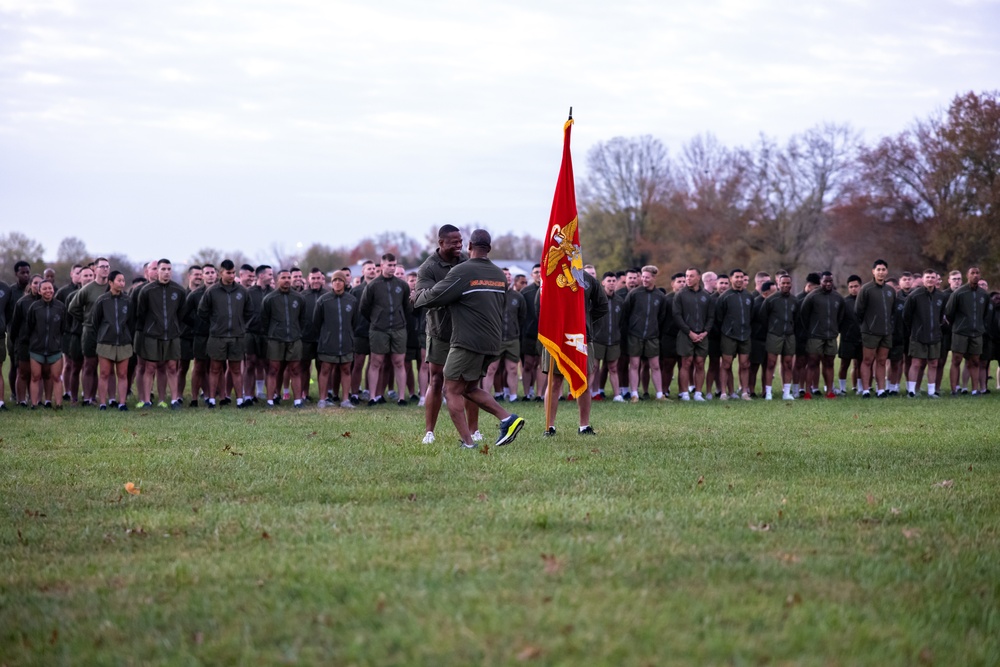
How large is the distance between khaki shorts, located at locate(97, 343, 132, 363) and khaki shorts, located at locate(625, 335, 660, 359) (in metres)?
9.01

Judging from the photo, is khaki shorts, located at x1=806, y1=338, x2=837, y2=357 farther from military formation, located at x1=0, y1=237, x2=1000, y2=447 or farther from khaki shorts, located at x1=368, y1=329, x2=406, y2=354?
khaki shorts, located at x1=368, y1=329, x2=406, y2=354

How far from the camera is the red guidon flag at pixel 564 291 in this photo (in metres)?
13.3

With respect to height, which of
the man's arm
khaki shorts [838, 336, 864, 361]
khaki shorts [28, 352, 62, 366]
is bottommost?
khaki shorts [28, 352, 62, 366]

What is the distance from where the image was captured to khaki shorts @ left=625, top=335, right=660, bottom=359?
20375mm

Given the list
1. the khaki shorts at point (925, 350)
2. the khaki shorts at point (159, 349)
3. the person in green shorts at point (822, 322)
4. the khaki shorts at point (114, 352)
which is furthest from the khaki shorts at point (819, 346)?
the khaki shorts at point (114, 352)

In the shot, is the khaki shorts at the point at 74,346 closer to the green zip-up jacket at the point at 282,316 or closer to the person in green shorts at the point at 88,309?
the person in green shorts at the point at 88,309

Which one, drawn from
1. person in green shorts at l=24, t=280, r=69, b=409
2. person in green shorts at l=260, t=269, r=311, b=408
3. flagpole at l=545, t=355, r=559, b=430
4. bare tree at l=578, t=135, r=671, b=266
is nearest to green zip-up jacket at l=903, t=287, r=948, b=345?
flagpole at l=545, t=355, r=559, b=430

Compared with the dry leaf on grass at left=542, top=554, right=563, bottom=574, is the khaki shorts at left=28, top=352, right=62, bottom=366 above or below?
above

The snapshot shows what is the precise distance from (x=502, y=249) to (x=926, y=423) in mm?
124975

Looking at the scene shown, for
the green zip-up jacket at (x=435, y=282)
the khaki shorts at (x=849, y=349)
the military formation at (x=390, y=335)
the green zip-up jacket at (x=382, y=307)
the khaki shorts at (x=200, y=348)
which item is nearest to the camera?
the green zip-up jacket at (x=435, y=282)

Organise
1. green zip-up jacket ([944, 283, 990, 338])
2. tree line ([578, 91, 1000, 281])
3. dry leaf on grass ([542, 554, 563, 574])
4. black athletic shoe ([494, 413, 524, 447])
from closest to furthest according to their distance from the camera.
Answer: dry leaf on grass ([542, 554, 563, 574]) → black athletic shoe ([494, 413, 524, 447]) → green zip-up jacket ([944, 283, 990, 338]) → tree line ([578, 91, 1000, 281])

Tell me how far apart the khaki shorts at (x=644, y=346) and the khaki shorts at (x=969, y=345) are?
244 inches

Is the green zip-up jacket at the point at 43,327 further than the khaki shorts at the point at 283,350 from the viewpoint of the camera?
No

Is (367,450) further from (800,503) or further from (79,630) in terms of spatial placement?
(79,630)
